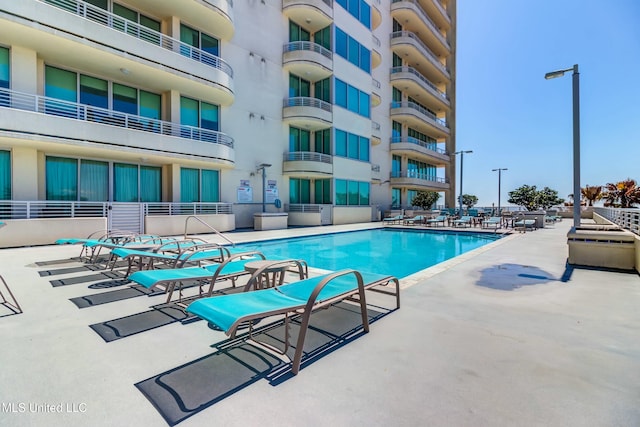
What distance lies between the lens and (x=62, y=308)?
4.16 meters

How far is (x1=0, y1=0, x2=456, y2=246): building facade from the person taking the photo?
11.0 meters

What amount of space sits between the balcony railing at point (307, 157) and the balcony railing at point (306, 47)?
661 cm

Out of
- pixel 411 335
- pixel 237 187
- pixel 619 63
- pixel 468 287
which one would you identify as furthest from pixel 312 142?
pixel 411 335

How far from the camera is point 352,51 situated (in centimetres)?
Result: 2330

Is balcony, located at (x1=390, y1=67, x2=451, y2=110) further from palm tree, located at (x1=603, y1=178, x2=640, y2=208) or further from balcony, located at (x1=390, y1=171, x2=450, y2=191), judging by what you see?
palm tree, located at (x1=603, y1=178, x2=640, y2=208)

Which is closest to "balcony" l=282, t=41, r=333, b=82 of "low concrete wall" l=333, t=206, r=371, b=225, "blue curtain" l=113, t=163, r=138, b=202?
"low concrete wall" l=333, t=206, r=371, b=225

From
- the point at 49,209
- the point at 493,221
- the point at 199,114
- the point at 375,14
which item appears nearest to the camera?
the point at 49,209

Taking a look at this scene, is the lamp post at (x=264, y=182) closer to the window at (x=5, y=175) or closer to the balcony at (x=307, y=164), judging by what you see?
the balcony at (x=307, y=164)

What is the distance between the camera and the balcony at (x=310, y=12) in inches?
769

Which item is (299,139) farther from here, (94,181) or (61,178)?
(61,178)

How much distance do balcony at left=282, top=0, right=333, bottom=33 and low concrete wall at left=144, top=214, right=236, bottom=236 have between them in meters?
13.9

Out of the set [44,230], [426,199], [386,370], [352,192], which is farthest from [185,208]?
[426,199]

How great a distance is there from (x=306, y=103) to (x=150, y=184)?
444 inches

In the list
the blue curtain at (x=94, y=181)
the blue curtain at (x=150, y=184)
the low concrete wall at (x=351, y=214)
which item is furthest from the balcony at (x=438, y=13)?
the blue curtain at (x=94, y=181)
